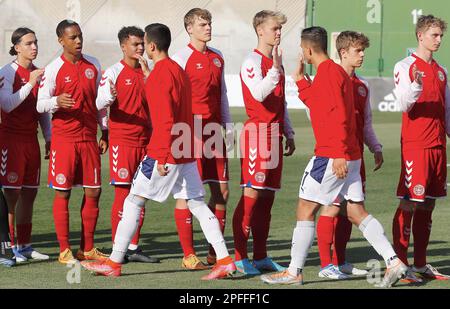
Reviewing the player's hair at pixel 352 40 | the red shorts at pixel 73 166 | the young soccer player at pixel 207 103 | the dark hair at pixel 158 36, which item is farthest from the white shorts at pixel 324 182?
the red shorts at pixel 73 166

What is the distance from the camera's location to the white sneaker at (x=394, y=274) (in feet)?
29.6

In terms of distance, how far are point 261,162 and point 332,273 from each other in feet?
4.16

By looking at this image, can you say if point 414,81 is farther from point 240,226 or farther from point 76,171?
point 76,171

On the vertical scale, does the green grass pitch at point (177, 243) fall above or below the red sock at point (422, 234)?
below

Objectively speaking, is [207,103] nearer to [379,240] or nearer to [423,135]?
[423,135]

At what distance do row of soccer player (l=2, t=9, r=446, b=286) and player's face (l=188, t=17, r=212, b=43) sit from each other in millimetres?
15

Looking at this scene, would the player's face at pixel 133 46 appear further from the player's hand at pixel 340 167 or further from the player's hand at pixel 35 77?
the player's hand at pixel 340 167

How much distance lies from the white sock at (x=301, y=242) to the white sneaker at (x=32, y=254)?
2893mm

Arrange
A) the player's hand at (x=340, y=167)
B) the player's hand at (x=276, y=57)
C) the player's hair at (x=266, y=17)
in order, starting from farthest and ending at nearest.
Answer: the player's hair at (x=266, y=17) → the player's hand at (x=276, y=57) → the player's hand at (x=340, y=167)

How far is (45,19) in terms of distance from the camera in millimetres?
47562

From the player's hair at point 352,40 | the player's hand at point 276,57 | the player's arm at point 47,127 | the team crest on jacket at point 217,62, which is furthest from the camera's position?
the player's arm at point 47,127

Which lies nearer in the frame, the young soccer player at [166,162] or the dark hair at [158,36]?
the young soccer player at [166,162]

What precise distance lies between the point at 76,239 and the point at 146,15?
36350mm

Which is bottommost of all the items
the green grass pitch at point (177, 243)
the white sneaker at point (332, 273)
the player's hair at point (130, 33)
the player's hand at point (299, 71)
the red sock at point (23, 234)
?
the green grass pitch at point (177, 243)
